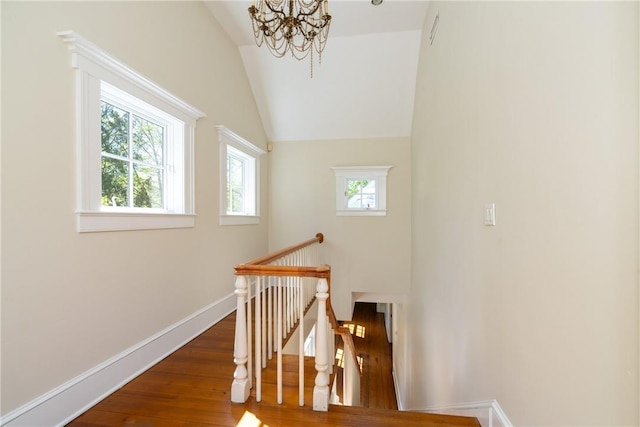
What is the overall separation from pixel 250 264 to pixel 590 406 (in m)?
1.61

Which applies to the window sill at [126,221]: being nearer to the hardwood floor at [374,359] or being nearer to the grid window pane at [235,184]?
the grid window pane at [235,184]

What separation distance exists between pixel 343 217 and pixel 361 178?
2.34 ft

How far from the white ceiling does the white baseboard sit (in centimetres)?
306

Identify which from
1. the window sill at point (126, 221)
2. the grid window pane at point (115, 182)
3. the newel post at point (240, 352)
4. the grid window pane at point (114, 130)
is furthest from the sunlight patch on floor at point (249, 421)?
the grid window pane at point (114, 130)

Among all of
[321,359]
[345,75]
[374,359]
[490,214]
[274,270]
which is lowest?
[374,359]

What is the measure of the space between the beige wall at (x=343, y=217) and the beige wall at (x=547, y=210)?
2344mm

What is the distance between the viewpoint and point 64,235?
59.3 inches

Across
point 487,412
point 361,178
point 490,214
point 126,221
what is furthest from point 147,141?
point 361,178

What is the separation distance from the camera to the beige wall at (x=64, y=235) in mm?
1291

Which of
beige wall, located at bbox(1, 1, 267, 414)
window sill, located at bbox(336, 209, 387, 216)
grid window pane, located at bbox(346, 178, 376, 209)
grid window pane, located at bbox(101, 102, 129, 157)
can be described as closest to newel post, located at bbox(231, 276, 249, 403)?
beige wall, located at bbox(1, 1, 267, 414)

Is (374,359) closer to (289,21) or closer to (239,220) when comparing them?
(239,220)

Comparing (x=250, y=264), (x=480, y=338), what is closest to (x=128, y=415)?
(x=250, y=264)

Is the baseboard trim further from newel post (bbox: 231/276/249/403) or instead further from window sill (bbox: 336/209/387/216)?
window sill (bbox: 336/209/387/216)

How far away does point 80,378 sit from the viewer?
1599 mm
